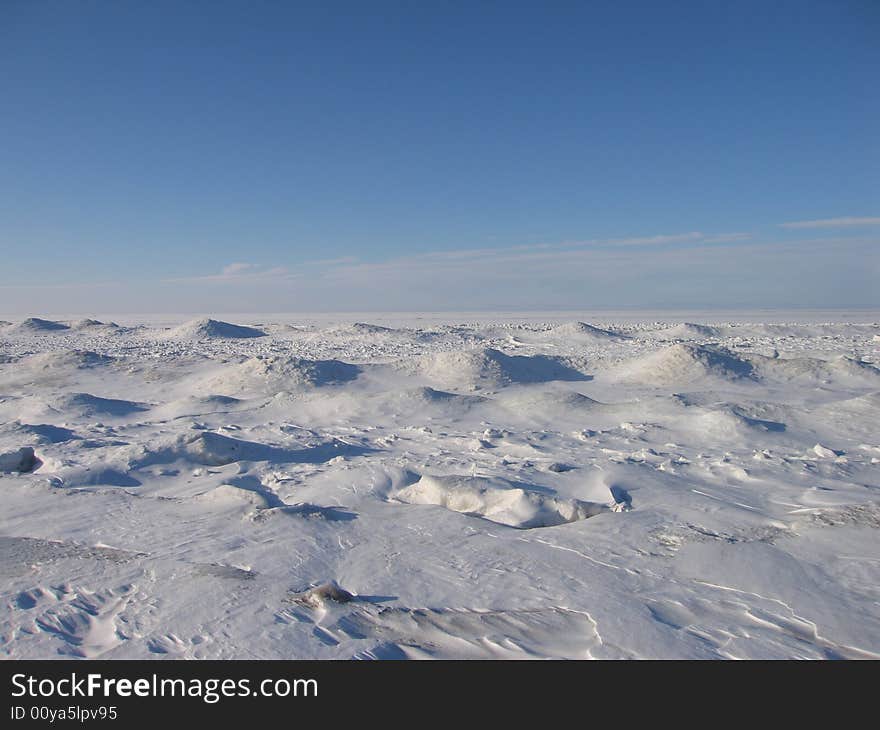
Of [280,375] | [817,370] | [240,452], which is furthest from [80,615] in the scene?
[817,370]

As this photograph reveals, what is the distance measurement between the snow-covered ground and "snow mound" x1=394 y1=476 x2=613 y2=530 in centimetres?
3

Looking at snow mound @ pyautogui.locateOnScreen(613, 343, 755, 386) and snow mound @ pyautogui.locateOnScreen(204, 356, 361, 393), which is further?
snow mound @ pyautogui.locateOnScreen(613, 343, 755, 386)

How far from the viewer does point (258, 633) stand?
4.03 meters

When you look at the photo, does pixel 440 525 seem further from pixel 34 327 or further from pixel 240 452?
pixel 34 327

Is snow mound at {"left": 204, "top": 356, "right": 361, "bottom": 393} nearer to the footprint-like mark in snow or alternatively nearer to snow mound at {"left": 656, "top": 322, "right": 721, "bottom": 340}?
the footprint-like mark in snow

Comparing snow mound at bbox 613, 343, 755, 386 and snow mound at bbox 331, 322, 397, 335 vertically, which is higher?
snow mound at bbox 331, 322, 397, 335

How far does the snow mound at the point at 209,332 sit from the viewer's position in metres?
35.1

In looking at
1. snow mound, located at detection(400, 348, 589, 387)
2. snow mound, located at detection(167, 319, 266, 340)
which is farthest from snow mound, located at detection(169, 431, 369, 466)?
snow mound, located at detection(167, 319, 266, 340)

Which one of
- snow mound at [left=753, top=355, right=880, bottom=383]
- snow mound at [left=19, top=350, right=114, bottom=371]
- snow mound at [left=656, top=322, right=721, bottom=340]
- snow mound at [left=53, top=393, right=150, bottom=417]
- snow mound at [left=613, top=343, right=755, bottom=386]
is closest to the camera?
snow mound at [left=53, top=393, right=150, bottom=417]

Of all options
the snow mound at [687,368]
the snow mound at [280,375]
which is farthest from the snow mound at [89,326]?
the snow mound at [687,368]

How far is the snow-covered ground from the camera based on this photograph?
413 cm

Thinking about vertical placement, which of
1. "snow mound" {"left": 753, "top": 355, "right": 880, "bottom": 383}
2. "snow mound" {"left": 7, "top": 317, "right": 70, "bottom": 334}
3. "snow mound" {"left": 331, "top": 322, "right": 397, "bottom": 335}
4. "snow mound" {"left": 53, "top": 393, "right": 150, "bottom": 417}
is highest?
"snow mound" {"left": 7, "top": 317, "right": 70, "bottom": 334}
